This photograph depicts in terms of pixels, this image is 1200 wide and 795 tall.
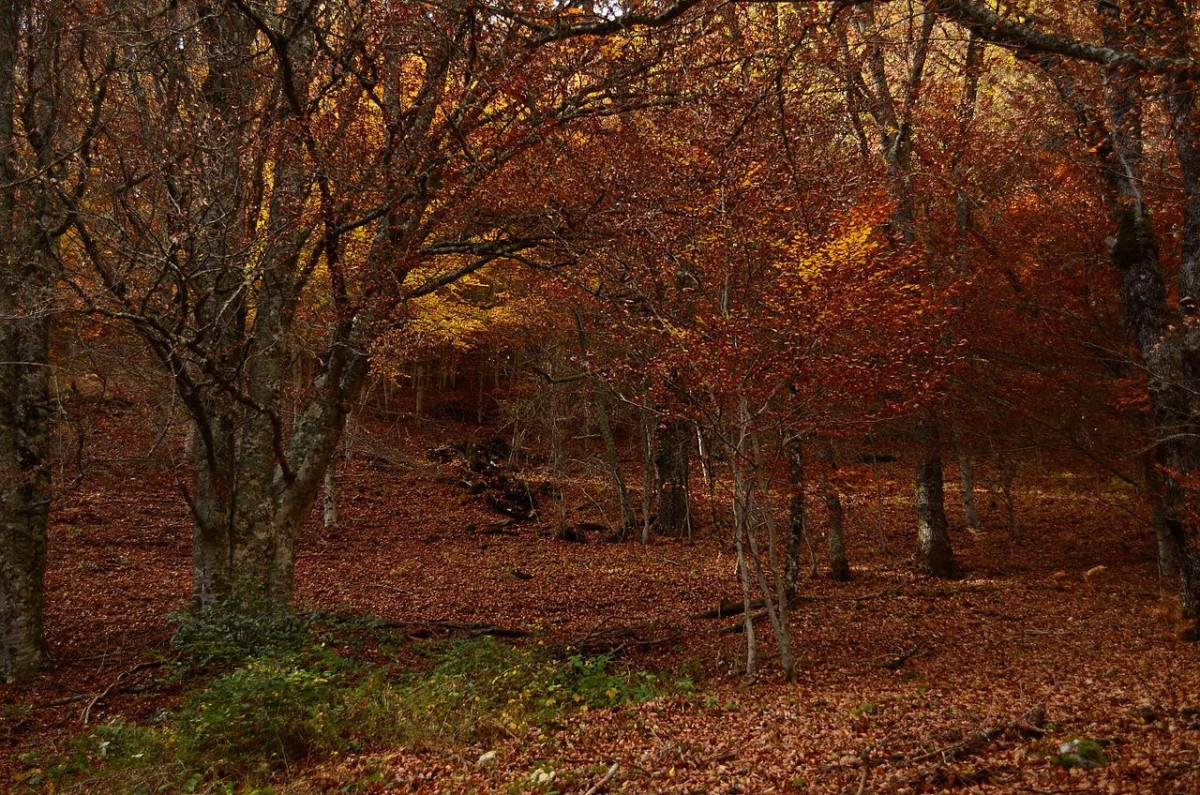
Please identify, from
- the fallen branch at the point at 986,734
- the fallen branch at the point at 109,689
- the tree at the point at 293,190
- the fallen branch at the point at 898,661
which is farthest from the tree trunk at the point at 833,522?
the fallen branch at the point at 109,689

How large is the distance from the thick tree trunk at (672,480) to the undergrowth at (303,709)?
9673mm

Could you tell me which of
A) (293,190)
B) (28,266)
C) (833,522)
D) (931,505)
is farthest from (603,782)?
(931,505)

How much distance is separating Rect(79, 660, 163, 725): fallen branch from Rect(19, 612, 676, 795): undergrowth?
573 mm

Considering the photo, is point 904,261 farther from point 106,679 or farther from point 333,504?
point 333,504

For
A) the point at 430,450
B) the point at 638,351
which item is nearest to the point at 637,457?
the point at 430,450

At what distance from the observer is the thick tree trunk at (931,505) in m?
13.1

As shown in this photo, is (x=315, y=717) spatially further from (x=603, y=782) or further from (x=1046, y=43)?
(x=1046, y=43)

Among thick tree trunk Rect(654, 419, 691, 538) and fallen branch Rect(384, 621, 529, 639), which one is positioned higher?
thick tree trunk Rect(654, 419, 691, 538)

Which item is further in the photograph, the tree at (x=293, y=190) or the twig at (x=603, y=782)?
the tree at (x=293, y=190)

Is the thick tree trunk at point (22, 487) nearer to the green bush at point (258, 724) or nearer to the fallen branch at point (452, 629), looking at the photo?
the green bush at point (258, 724)

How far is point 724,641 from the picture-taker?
991cm

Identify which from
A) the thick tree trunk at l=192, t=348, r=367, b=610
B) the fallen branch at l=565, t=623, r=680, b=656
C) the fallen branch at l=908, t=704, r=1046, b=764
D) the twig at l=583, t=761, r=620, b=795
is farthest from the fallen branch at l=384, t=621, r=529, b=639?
the fallen branch at l=908, t=704, r=1046, b=764

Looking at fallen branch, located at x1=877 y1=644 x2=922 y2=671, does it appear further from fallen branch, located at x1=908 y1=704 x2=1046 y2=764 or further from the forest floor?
fallen branch, located at x1=908 y1=704 x2=1046 y2=764

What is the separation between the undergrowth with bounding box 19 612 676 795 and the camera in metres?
5.76
